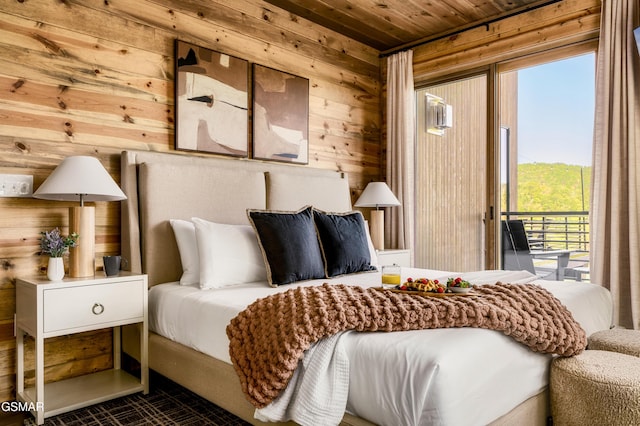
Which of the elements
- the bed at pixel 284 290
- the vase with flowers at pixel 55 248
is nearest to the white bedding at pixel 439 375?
the bed at pixel 284 290

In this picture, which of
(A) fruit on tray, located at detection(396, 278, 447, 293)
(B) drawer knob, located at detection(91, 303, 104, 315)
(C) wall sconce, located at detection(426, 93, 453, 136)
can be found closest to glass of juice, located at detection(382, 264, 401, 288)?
(A) fruit on tray, located at detection(396, 278, 447, 293)

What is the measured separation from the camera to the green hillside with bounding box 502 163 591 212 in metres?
3.64

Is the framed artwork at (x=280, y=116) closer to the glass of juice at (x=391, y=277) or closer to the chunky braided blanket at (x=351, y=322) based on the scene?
the glass of juice at (x=391, y=277)

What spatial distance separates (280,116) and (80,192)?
5.98 feet

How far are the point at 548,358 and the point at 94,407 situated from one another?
2204 mm

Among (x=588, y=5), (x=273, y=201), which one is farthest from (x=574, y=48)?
(x=273, y=201)

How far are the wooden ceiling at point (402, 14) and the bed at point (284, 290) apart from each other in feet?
4.30

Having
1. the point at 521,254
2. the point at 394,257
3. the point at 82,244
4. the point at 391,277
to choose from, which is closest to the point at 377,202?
the point at 394,257

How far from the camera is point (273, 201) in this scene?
3426mm

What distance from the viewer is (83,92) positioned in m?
2.73

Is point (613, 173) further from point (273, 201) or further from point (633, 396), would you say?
point (273, 201)

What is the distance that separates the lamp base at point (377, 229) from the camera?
164 inches

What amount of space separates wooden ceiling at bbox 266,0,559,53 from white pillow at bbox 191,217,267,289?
2017 millimetres

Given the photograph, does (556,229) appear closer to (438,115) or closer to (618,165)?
(618,165)
